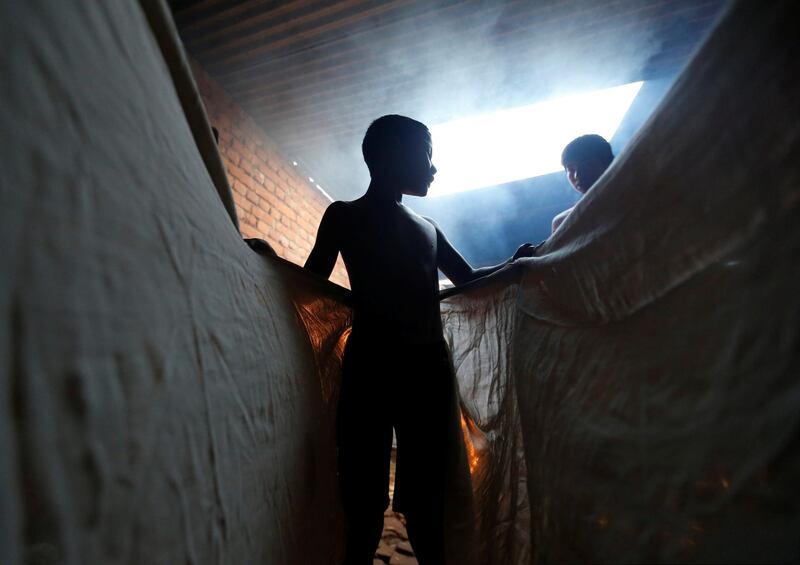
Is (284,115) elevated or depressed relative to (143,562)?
elevated

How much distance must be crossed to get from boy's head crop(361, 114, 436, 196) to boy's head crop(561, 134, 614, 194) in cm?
121

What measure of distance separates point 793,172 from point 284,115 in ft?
9.55

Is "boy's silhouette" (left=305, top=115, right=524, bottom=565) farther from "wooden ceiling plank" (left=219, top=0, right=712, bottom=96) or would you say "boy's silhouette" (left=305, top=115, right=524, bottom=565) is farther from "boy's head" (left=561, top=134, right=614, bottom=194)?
"wooden ceiling plank" (left=219, top=0, right=712, bottom=96)

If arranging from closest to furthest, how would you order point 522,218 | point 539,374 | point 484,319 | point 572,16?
point 539,374
point 484,319
point 572,16
point 522,218

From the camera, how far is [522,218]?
18.4ft

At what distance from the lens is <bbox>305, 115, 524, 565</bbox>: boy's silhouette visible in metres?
0.80

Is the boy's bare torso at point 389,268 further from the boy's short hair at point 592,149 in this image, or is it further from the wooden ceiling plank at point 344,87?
the wooden ceiling plank at point 344,87

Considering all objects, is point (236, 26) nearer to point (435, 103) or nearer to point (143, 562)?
point (435, 103)

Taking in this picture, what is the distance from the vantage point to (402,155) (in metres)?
1.10

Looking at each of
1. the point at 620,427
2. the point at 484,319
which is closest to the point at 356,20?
the point at 484,319

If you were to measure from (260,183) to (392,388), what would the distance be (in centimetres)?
241

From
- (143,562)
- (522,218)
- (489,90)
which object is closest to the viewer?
(143,562)

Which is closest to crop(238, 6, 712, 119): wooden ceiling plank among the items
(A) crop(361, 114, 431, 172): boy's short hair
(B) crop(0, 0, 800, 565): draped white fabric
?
(A) crop(361, 114, 431, 172): boy's short hair

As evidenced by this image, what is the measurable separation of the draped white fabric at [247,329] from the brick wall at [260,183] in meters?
1.81
